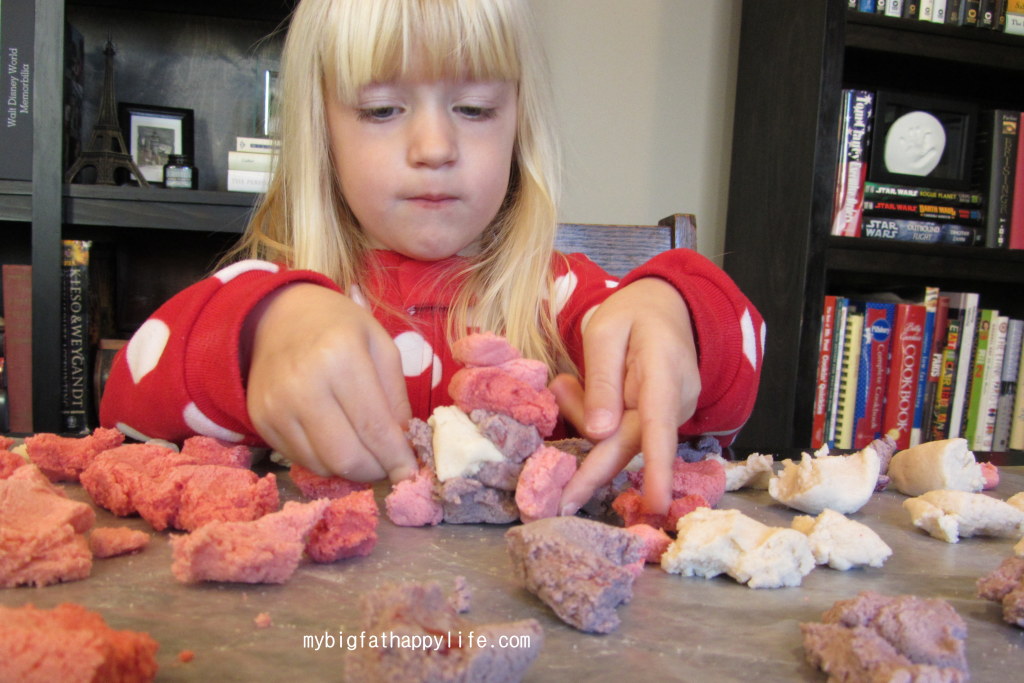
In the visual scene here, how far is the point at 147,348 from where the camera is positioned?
2.28ft

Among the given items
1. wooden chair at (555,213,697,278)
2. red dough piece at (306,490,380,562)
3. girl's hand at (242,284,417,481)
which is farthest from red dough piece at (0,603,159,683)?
wooden chair at (555,213,697,278)

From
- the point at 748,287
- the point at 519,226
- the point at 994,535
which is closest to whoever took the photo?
the point at 994,535

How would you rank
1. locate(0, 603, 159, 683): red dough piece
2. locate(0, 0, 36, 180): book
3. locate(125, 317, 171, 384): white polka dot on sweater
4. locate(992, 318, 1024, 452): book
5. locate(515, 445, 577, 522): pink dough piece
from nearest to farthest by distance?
locate(0, 603, 159, 683): red dough piece → locate(515, 445, 577, 522): pink dough piece → locate(125, 317, 171, 384): white polka dot on sweater → locate(0, 0, 36, 180): book → locate(992, 318, 1024, 452): book

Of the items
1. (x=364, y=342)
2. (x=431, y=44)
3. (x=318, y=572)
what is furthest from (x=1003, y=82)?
(x=318, y=572)

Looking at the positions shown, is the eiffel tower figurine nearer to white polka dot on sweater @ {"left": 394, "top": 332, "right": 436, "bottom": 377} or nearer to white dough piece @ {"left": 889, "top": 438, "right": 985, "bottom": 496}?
white polka dot on sweater @ {"left": 394, "top": 332, "right": 436, "bottom": 377}

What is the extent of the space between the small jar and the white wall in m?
0.77

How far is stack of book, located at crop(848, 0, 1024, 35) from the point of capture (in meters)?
1.46

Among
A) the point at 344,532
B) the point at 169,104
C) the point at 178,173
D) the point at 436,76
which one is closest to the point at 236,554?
the point at 344,532

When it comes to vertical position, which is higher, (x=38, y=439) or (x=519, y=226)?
(x=519, y=226)

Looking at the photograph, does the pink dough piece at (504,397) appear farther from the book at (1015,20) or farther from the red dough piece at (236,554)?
the book at (1015,20)

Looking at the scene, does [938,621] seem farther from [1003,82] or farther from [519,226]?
[1003,82]

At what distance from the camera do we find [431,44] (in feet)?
2.30

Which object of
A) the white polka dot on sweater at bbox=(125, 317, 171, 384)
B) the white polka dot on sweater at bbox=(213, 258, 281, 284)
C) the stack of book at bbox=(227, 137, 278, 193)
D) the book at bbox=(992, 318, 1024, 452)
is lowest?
the book at bbox=(992, 318, 1024, 452)

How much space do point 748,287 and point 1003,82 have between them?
0.79m
